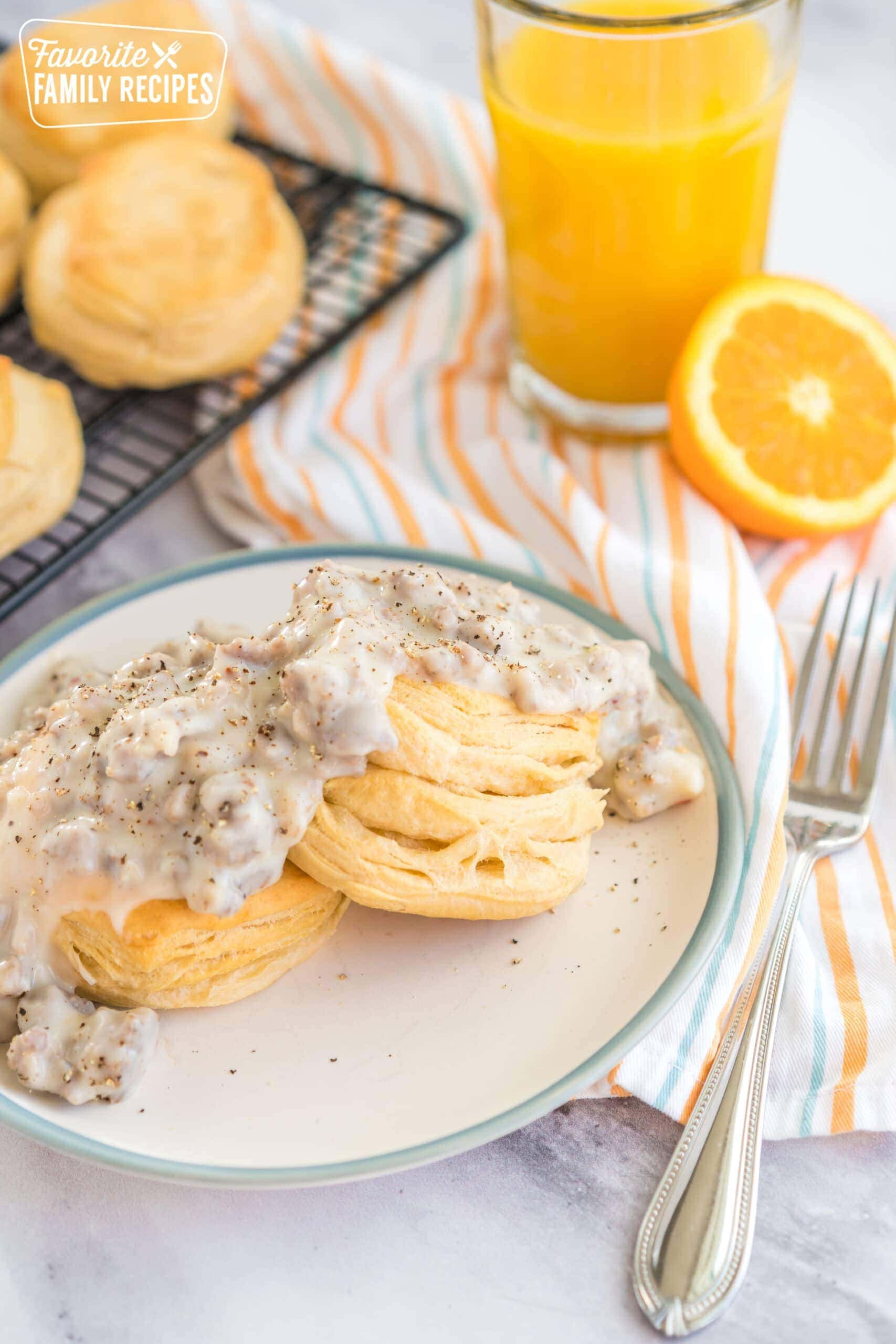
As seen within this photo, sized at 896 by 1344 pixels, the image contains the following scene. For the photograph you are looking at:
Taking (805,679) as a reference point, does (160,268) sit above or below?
above

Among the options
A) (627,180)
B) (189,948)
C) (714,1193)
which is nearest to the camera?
(714,1193)

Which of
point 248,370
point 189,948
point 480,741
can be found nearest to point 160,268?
point 248,370

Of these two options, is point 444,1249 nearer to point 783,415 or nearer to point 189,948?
point 189,948

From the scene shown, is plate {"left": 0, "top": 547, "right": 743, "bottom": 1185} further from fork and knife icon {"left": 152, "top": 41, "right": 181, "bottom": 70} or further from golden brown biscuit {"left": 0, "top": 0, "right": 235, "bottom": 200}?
fork and knife icon {"left": 152, "top": 41, "right": 181, "bottom": 70}

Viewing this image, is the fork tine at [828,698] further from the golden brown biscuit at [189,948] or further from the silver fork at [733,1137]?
the golden brown biscuit at [189,948]

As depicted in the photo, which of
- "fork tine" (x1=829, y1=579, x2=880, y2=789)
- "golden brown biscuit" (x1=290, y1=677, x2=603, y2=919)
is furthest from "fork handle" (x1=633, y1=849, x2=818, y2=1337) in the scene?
"fork tine" (x1=829, y1=579, x2=880, y2=789)

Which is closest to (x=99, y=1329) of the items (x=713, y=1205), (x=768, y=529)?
(x=713, y=1205)
